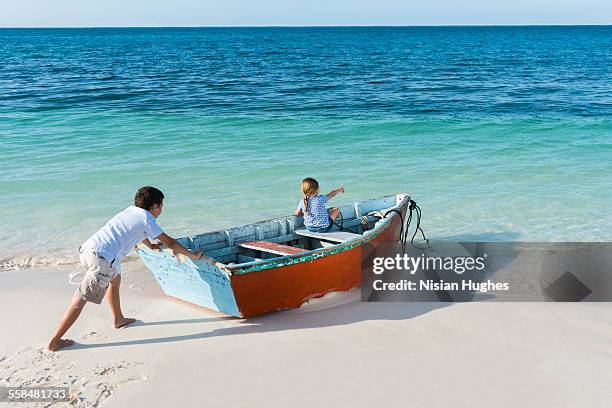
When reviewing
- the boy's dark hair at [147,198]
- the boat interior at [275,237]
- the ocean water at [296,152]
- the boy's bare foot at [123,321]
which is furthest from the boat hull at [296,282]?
the ocean water at [296,152]

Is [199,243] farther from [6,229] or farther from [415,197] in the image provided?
[415,197]

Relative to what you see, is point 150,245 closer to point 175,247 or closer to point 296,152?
point 175,247

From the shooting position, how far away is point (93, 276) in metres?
5.79

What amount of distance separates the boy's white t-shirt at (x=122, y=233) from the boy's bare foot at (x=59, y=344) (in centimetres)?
83

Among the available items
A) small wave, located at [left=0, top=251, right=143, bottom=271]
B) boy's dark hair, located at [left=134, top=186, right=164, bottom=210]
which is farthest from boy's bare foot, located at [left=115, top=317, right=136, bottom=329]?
small wave, located at [left=0, top=251, right=143, bottom=271]

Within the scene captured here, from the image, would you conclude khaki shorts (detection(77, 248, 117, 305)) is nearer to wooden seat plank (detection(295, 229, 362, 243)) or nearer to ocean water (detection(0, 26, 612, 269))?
wooden seat plank (detection(295, 229, 362, 243))

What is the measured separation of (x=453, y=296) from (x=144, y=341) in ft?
10.9

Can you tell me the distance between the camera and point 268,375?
545cm

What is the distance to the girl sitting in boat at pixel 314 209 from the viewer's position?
24.7 feet

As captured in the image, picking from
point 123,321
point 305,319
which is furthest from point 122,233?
point 305,319

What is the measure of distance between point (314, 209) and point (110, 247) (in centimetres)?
257

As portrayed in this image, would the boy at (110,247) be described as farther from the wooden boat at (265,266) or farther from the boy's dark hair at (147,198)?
the wooden boat at (265,266)

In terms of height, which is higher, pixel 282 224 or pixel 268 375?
pixel 282 224

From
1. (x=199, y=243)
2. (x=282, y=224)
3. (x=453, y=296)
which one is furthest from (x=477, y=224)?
(x=199, y=243)
